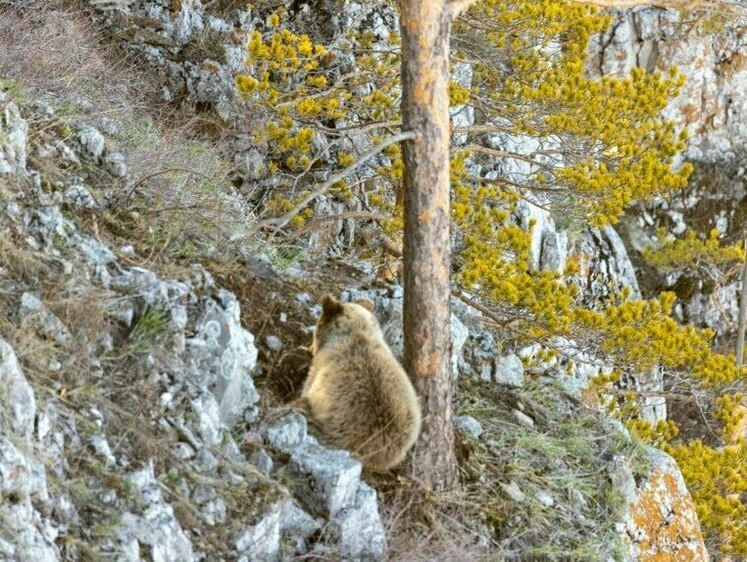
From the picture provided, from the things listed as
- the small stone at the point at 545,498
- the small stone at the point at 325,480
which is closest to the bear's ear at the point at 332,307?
the small stone at the point at 325,480

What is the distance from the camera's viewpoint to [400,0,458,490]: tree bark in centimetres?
582

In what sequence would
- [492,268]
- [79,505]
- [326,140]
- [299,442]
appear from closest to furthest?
[79,505] → [299,442] → [492,268] → [326,140]

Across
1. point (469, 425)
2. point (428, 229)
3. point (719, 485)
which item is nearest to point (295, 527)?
point (428, 229)

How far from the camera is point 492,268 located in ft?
27.9

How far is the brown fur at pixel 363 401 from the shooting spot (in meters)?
5.63

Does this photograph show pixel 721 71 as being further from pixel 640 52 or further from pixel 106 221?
pixel 106 221

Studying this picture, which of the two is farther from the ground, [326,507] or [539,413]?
[326,507]

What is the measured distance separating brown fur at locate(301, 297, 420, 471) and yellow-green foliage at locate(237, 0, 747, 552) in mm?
2413

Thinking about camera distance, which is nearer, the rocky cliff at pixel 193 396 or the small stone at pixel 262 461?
the rocky cliff at pixel 193 396

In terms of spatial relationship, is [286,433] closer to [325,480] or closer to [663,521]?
[325,480]

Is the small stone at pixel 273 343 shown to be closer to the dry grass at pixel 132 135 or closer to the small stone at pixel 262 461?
the dry grass at pixel 132 135

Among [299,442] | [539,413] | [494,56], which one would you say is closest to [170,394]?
[299,442]

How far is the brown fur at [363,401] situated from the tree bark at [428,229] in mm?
228

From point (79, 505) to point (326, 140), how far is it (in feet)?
22.2
